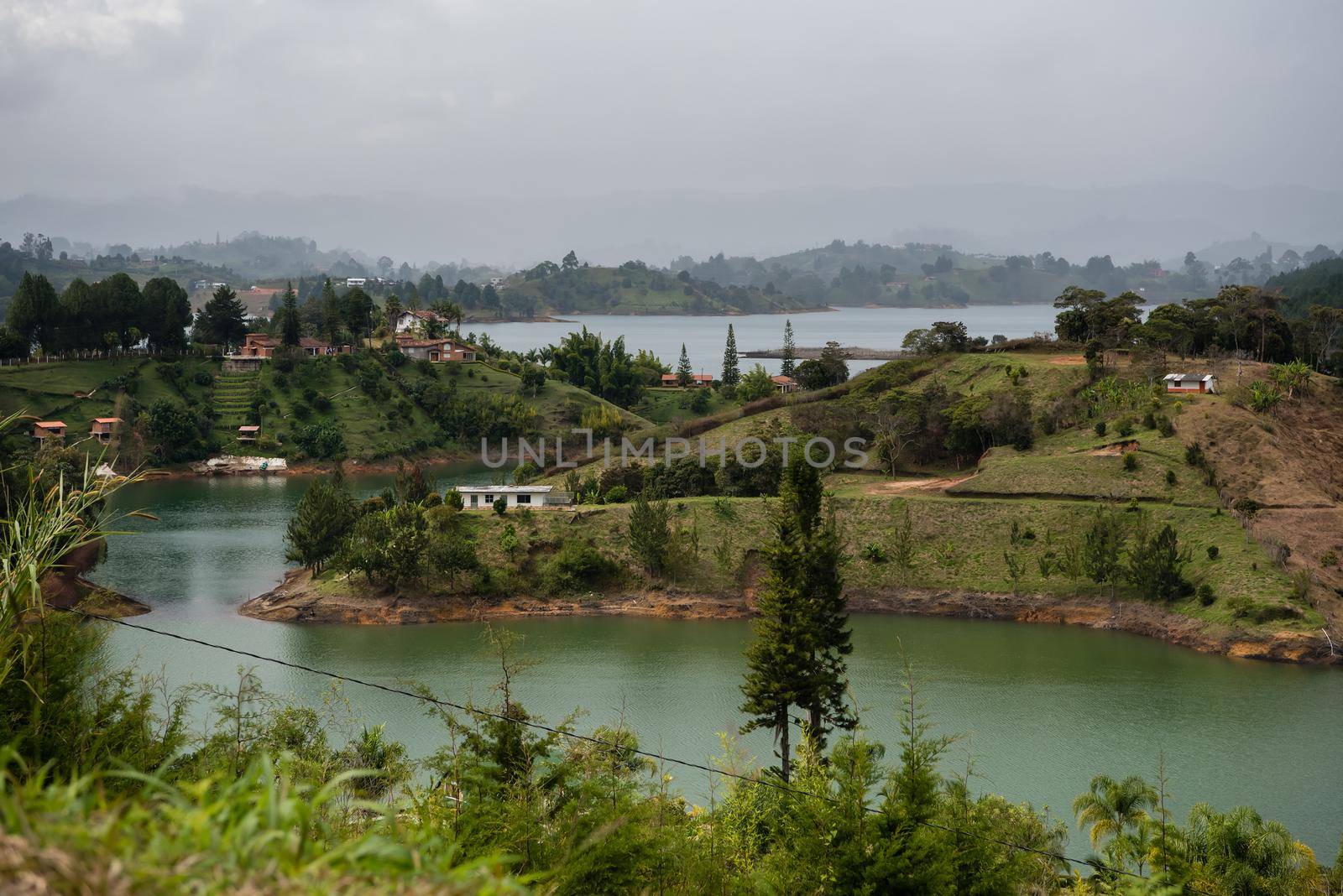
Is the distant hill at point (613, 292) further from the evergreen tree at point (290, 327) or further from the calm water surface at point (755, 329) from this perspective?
the evergreen tree at point (290, 327)

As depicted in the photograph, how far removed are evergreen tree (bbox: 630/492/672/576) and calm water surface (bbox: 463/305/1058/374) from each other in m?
55.3

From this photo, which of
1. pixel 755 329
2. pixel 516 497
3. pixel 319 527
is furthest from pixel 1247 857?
pixel 755 329

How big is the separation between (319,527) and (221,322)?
35.7 meters

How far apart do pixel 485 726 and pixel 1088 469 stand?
26.6 meters

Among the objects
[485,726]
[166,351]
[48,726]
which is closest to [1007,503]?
[485,726]

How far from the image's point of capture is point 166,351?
60625 millimetres

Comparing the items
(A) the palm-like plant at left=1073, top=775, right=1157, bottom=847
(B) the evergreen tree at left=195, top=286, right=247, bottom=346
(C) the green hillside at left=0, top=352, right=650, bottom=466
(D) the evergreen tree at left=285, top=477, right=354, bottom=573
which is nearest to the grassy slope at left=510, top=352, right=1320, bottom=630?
(D) the evergreen tree at left=285, top=477, right=354, bottom=573

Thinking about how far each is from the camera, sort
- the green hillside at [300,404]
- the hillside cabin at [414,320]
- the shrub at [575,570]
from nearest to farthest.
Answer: the shrub at [575,570]
the green hillside at [300,404]
the hillside cabin at [414,320]

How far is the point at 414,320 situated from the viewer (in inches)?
2923

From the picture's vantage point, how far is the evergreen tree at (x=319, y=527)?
32.2 m

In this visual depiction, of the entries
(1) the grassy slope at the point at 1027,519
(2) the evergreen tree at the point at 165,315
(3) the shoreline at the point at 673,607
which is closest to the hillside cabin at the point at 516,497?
(1) the grassy slope at the point at 1027,519

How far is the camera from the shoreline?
29359 millimetres

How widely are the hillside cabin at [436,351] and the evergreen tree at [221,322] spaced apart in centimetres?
917

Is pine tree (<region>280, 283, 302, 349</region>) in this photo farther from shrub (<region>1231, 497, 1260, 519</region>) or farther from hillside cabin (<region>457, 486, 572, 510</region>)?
shrub (<region>1231, 497, 1260, 519</region>)
